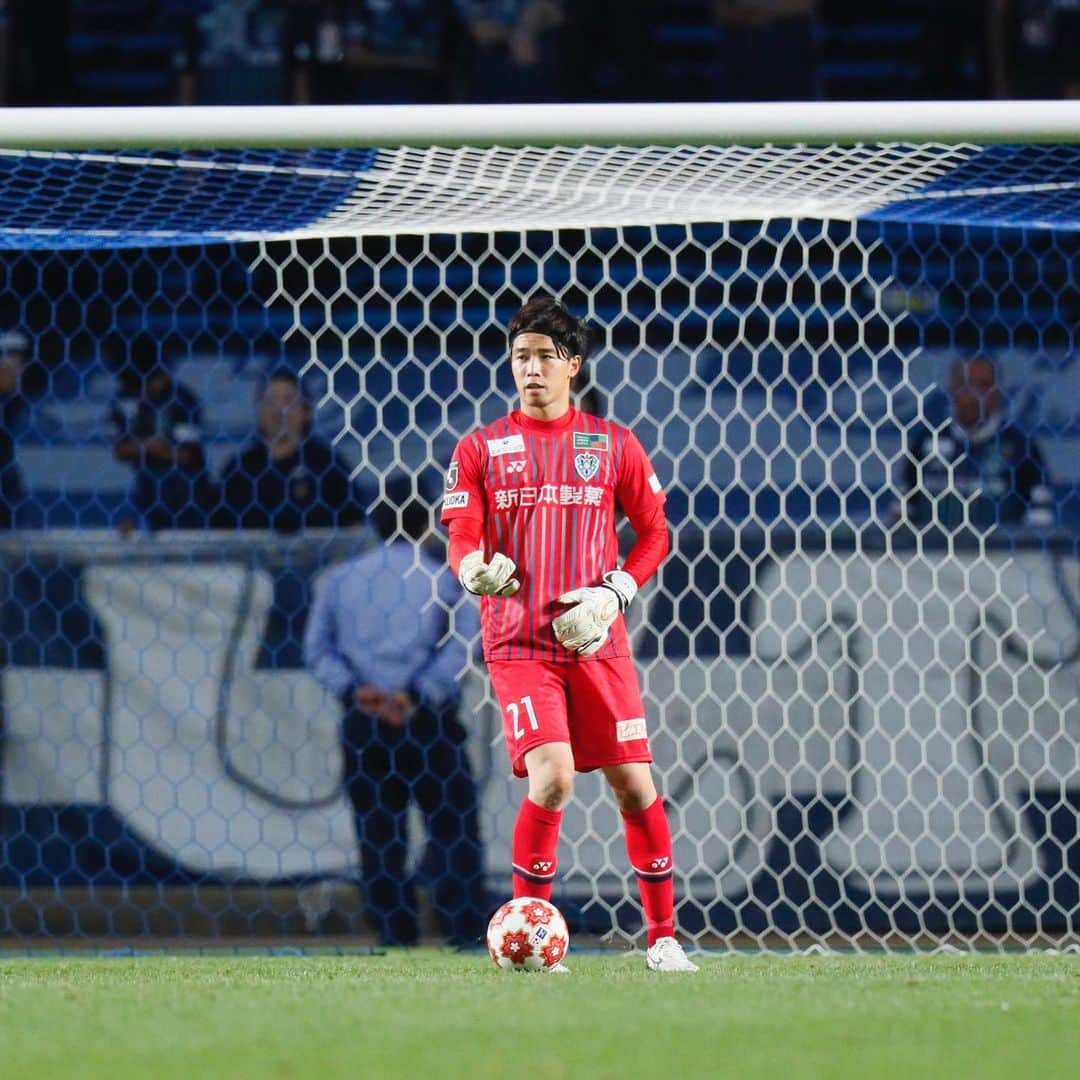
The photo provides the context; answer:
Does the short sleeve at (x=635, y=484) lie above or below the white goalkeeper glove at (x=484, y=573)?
above

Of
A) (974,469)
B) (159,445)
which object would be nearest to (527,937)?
(974,469)

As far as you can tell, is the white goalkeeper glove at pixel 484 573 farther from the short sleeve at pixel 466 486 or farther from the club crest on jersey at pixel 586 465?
the club crest on jersey at pixel 586 465

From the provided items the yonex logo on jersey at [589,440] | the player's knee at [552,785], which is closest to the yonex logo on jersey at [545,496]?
the yonex logo on jersey at [589,440]

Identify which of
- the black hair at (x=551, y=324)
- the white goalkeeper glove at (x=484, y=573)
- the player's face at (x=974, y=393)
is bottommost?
the white goalkeeper glove at (x=484, y=573)

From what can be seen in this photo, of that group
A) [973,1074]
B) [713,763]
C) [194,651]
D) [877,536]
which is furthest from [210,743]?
[973,1074]

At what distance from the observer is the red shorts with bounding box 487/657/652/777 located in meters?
4.04

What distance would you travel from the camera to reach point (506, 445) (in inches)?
167

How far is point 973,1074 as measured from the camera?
2.49 m

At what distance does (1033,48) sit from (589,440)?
5.89 m

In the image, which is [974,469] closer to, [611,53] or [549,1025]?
[549,1025]

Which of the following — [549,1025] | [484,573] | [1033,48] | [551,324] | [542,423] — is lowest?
[549,1025]

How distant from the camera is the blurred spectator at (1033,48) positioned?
8977 mm

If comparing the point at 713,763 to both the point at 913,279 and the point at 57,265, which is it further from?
the point at 57,265

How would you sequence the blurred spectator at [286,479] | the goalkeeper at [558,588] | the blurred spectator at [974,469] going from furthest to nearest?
1. the blurred spectator at [286,479]
2. the blurred spectator at [974,469]
3. the goalkeeper at [558,588]
